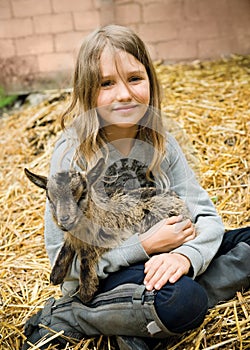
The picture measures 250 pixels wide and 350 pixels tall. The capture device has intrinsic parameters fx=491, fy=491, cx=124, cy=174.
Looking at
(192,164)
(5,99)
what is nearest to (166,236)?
(192,164)

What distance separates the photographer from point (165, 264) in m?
2.40

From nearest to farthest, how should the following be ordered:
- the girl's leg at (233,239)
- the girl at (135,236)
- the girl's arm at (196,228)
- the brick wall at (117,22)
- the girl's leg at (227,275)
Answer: the girl at (135,236), the girl's arm at (196,228), the girl's leg at (227,275), the girl's leg at (233,239), the brick wall at (117,22)

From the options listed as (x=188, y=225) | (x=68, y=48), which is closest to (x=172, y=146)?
(x=188, y=225)

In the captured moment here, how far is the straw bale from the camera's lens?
2.55 meters

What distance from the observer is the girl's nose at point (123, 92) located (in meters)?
2.66

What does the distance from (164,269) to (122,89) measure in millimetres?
990

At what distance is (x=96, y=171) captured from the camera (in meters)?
2.32

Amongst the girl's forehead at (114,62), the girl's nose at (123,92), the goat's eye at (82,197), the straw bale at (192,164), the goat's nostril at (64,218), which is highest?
the girl's forehead at (114,62)

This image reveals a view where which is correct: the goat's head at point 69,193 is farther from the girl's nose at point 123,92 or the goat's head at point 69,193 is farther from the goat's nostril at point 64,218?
the girl's nose at point 123,92

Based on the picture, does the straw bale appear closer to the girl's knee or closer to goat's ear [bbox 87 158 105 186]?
the girl's knee

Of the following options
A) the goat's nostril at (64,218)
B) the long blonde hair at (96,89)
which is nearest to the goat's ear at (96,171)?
the goat's nostril at (64,218)

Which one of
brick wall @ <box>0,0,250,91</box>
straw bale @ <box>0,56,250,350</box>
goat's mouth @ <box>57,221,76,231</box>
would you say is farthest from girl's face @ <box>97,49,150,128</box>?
brick wall @ <box>0,0,250,91</box>

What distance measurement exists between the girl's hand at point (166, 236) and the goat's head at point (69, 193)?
1.44 ft

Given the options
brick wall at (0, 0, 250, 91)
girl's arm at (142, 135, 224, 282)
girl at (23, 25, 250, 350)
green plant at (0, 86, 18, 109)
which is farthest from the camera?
green plant at (0, 86, 18, 109)
